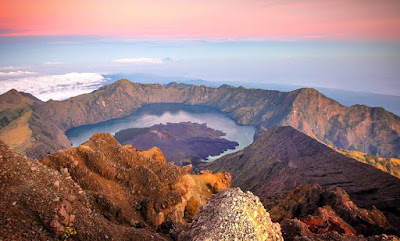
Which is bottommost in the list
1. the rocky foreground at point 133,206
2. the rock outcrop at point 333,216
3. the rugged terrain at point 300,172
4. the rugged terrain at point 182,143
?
the rugged terrain at point 182,143

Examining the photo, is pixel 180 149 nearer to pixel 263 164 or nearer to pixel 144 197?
pixel 263 164

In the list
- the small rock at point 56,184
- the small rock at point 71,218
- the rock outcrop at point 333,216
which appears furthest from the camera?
the rock outcrop at point 333,216

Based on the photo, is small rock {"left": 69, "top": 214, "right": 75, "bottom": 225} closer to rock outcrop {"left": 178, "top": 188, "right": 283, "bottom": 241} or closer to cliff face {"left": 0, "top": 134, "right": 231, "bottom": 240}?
cliff face {"left": 0, "top": 134, "right": 231, "bottom": 240}

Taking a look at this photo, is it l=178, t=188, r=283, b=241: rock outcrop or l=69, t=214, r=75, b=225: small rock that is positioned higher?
l=178, t=188, r=283, b=241: rock outcrop

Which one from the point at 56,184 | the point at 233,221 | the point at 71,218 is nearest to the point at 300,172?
the point at 233,221

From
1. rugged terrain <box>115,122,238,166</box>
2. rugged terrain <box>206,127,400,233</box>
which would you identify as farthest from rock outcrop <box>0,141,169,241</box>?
rugged terrain <box>115,122,238,166</box>

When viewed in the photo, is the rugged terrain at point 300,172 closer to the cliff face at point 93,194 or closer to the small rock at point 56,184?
the cliff face at point 93,194

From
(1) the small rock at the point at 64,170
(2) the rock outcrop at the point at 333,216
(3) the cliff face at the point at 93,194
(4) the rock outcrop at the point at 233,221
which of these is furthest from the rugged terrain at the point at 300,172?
(1) the small rock at the point at 64,170

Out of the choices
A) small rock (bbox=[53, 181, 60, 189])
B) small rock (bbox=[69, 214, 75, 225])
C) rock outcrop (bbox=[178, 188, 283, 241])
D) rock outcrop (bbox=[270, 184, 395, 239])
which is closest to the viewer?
rock outcrop (bbox=[178, 188, 283, 241])
